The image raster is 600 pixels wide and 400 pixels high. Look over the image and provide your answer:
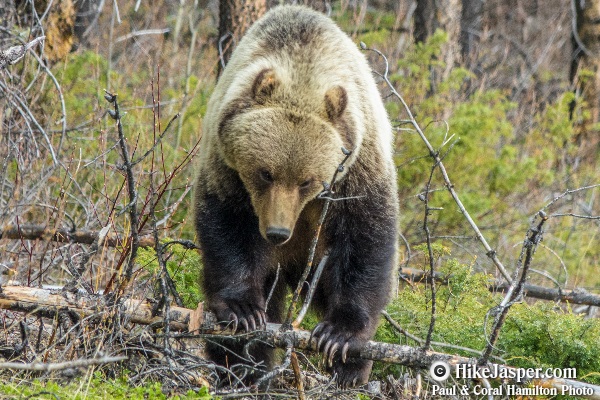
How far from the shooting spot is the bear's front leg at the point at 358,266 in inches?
195

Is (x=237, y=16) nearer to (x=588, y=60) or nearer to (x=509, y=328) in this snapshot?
(x=509, y=328)

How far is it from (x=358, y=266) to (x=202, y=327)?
1.02 m

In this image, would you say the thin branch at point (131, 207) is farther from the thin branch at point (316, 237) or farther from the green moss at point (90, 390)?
the thin branch at point (316, 237)

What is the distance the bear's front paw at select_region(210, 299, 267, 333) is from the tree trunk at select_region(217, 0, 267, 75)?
4.22 meters

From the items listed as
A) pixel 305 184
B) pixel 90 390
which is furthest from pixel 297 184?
pixel 90 390

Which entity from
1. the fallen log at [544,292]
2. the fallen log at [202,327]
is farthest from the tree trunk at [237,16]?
the fallen log at [202,327]

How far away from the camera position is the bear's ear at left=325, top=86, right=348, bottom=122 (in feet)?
15.6

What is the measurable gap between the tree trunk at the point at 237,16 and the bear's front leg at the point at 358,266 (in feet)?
13.1

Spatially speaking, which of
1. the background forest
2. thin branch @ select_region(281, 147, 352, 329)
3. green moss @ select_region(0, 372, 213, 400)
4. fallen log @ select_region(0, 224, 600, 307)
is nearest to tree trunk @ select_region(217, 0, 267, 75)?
the background forest

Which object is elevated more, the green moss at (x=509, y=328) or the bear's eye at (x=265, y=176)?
the bear's eye at (x=265, y=176)

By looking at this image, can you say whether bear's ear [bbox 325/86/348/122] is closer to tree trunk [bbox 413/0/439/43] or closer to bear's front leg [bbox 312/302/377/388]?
bear's front leg [bbox 312/302/377/388]

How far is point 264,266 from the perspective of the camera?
16.9ft

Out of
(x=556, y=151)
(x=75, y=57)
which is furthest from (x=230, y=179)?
(x=556, y=151)

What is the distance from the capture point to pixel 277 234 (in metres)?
4.48
